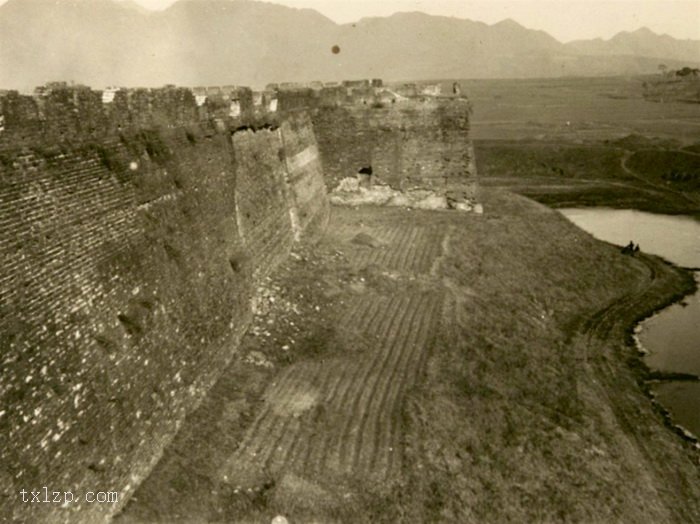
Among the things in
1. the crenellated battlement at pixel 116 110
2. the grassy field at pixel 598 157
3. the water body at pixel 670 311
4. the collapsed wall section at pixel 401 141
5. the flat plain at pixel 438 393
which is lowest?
the grassy field at pixel 598 157

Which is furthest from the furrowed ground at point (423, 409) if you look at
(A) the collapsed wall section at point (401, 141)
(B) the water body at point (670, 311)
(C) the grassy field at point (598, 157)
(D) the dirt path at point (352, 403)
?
(C) the grassy field at point (598, 157)

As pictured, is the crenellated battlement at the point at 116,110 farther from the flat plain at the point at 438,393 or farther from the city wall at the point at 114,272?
the flat plain at the point at 438,393

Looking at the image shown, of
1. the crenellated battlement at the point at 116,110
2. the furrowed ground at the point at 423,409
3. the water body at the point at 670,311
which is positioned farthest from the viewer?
the water body at the point at 670,311

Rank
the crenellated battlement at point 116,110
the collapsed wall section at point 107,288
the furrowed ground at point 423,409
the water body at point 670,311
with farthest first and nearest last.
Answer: the water body at point 670,311 → the furrowed ground at point 423,409 → the crenellated battlement at point 116,110 → the collapsed wall section at point 107,288

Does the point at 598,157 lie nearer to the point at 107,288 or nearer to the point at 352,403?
the point at 352,403

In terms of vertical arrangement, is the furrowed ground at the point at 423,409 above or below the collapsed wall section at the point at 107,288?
below

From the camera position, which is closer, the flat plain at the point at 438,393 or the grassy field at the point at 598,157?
the flat plain at the point at 438,393

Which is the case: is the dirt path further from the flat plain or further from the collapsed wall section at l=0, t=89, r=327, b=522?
the collapsed wall section at l=0, t=89, r=327, b=522

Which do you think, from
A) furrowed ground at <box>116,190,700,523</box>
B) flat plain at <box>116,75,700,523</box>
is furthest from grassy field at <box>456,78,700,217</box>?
furrowed ground at <box>116,190,700,523</box>
